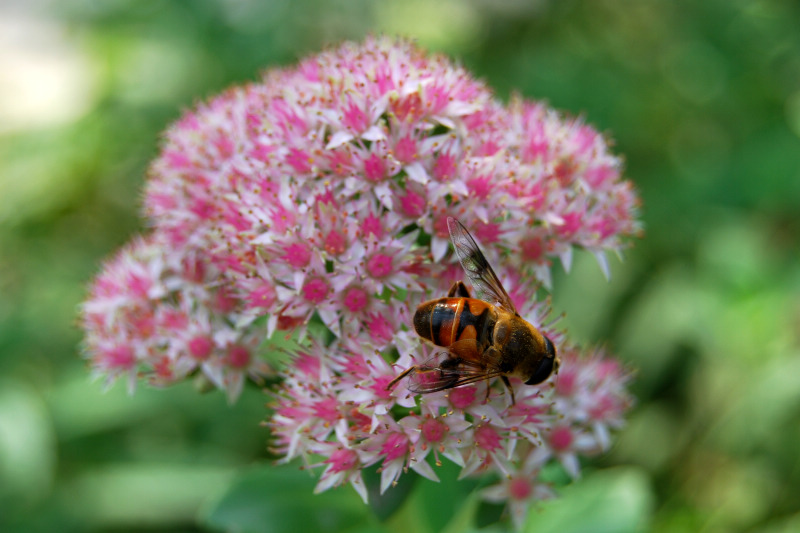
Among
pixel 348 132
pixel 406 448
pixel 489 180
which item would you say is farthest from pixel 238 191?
pixel 406 448

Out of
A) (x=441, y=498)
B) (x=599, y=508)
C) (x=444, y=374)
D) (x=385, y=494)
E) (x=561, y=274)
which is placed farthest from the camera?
(x=561, y=274)

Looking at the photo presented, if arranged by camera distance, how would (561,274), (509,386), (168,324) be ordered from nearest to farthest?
(509,386) < (168,324) < (561,274)

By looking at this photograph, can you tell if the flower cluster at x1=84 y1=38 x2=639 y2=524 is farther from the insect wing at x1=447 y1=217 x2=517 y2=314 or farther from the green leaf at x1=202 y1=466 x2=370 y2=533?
the green leaf at x1=202 y1=466 x2=370 y2=533

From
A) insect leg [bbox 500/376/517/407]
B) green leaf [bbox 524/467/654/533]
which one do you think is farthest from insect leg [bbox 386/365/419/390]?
green leaf [bbox 524/467/654/533]

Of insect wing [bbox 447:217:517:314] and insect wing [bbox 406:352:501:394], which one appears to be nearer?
insect wing [bbox 406:352:501:394]

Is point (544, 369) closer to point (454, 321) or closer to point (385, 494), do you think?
point (454, 321)

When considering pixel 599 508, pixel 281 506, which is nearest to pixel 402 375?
pixel 281 506

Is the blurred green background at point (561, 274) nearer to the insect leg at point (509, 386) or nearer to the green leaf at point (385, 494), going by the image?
the green leaf at point (385, 494)
